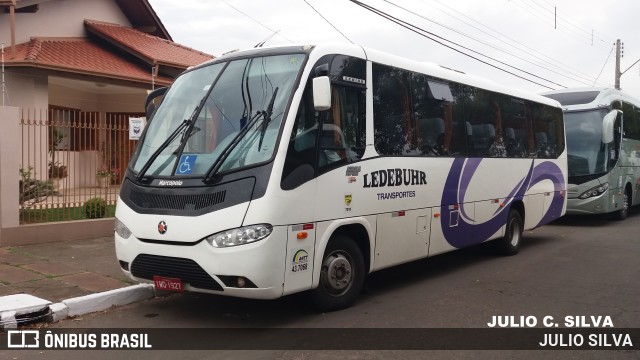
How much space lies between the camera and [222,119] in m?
6.17

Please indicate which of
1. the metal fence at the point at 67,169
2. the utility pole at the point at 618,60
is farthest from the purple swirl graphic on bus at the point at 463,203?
the utility pole at the point at 618,60

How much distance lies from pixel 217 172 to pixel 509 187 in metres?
6.30

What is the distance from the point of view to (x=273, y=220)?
18.1 feet

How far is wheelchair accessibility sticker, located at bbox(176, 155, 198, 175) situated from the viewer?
19.6ft

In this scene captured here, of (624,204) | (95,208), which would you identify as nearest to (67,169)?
(95,208)

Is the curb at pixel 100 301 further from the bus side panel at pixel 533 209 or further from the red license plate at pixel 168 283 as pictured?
the bus side panel at pixel 533 209

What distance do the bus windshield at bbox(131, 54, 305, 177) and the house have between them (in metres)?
4.14

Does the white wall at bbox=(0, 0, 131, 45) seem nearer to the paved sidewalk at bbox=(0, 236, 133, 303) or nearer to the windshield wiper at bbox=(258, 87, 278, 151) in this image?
the paved sidewalk at bbox=(0, 236, 133, 303)

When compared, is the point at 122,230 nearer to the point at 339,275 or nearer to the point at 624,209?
the point at 339,275

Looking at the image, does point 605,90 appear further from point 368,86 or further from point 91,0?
point 91,0

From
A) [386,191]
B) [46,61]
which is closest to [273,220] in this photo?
[386,191]

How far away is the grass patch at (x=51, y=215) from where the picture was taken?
9.74m

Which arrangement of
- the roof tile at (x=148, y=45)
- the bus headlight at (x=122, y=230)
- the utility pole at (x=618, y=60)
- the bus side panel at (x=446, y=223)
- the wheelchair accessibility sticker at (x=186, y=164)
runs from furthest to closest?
the utility pole at (x=618, y=60) → the roof tile at (x=148, y=45) → the bus side panel at (x=446, y=223) → the bus headlight at (x=122, y=230) → the wheelchair accessibility sticker at (x=186, y=164)

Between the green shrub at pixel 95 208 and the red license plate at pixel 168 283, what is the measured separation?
5439mm
